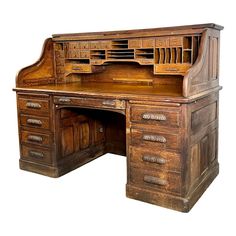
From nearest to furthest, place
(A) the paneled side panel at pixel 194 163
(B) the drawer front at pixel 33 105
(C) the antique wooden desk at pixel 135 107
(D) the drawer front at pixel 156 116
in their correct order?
(D) the drawer front at pixel 156 116
(C) the antique wooden desk at pixel 135 107
(A) the paneled side panel at pixel 194 163
(B) the drawer front at pixel 33 105

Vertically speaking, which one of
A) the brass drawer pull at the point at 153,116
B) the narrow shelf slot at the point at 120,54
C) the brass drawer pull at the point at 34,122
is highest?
the narrow shelf slot at the point at 120,54

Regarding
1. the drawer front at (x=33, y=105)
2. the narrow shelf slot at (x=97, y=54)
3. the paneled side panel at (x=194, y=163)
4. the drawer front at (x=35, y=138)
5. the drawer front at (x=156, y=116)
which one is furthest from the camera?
the narrow shelf slot at (x=97, y=54)

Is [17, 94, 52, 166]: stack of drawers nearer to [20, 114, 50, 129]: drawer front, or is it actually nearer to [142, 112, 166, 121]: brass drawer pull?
[20, 114, 50, 129]: drawer front

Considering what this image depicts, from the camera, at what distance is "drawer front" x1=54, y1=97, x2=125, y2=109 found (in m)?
3.14

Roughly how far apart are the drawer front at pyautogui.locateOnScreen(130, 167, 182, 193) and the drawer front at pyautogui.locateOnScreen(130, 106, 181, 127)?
46cm

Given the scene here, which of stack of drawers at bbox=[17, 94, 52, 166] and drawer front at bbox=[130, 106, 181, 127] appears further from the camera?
stack of drawers at bbox=[17, 94, 52, 166]

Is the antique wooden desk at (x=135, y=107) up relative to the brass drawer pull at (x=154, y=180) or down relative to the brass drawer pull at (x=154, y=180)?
up

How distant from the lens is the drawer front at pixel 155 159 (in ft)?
9.69

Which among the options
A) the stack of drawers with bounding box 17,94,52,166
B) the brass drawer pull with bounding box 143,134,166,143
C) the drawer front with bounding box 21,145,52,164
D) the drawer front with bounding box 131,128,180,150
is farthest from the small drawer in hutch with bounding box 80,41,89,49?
the brass drawer pull with bounding box 143,134,166,143

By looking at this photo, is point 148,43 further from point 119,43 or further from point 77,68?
point 77,68

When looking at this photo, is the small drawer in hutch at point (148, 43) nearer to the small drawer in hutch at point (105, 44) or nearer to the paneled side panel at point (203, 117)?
the small drawer in hutch at point (105, 44)

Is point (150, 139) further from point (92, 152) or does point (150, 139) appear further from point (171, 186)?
point (92, 152)

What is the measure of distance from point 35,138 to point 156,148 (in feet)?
5.06

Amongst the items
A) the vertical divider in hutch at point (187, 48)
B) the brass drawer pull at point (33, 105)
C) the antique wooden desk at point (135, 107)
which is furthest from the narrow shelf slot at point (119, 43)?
the brass drawer pull at point (33, 105)
